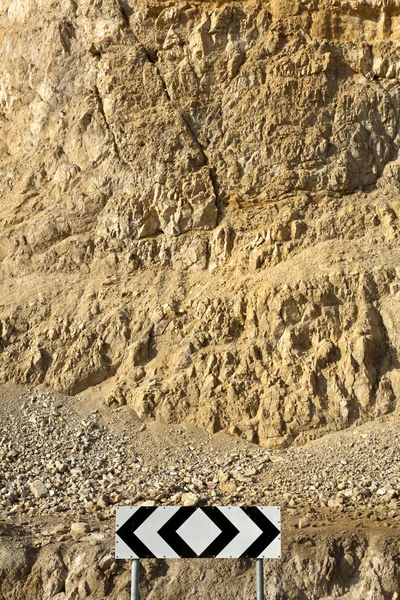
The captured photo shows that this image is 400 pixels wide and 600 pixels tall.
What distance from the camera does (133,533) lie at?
3.85 m

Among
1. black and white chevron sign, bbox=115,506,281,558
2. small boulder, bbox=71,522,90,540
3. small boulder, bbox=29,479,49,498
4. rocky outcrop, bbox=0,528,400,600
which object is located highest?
small boulder, bbox=29,479,49,498

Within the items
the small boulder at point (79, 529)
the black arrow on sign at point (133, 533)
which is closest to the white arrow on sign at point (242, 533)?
the black arrow on sign at point (133, 533)

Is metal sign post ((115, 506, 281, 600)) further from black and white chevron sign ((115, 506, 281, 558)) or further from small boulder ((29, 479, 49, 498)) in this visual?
small boulder ((29, 479, 49, 498))

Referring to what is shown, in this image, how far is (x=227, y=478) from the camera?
9.73 metres

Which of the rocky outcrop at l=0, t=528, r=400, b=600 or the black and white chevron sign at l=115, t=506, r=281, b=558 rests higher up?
the black and white chevron sign at l=115, t=506, r=281, b=558

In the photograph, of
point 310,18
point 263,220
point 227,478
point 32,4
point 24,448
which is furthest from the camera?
point 32,4

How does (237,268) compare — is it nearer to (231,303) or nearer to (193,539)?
(231,303)

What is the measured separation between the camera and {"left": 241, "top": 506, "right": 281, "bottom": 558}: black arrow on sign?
151 inches

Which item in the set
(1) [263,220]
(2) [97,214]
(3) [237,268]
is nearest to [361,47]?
(1) [263,220]

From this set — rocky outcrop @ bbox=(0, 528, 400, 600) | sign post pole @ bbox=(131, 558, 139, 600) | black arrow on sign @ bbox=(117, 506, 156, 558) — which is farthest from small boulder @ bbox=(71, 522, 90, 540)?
black arrow on sign @ bbox=(117, 506, 156, 558)

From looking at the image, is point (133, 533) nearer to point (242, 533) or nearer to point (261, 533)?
point (242, 533)

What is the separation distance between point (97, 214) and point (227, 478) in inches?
261

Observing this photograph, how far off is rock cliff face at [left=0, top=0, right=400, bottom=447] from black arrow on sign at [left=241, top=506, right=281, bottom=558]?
7.41 metres

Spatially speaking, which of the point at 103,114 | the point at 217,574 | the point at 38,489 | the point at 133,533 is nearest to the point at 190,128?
the point at 103,114
